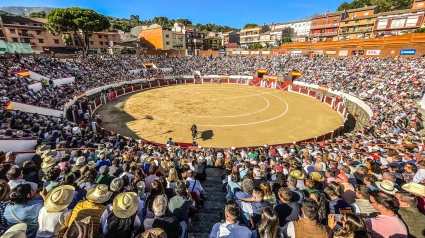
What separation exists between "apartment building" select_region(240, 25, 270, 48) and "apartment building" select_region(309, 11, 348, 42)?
22.3 metres

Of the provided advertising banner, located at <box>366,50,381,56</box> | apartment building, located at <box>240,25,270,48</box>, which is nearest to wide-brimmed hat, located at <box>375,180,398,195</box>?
advertising banner, located at <box>366,50,381,56</box>

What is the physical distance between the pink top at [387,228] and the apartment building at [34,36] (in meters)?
60.8

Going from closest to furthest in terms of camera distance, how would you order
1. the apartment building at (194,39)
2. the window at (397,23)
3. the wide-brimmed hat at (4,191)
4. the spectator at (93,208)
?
the spectator at (93,208), the wide-brimmed hat at (4,191), the window at (397,23), the apartment building at (194,39)

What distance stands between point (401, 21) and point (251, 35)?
49.4 meters

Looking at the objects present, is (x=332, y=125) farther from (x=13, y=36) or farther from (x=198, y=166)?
(x=13, y=36)

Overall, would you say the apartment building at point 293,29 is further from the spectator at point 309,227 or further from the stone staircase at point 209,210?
the spectator at point 309,227

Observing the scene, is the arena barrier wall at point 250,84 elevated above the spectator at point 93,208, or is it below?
below

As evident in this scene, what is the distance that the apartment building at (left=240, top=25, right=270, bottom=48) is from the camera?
8481cm

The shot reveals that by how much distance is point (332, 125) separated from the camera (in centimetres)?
2261

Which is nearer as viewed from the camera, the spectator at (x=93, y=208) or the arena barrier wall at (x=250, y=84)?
the spectator at (x=93, y=208)

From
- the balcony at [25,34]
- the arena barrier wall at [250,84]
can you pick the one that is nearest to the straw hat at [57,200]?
the arena barrier wall at [250,84]

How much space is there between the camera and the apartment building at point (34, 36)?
4962 centimetres

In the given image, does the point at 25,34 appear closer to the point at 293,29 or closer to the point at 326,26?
the point at 326,26

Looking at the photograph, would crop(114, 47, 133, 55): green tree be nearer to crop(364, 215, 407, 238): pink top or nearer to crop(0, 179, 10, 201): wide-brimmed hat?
crop(0, 179, 10, 201): wide-brimmed hat
